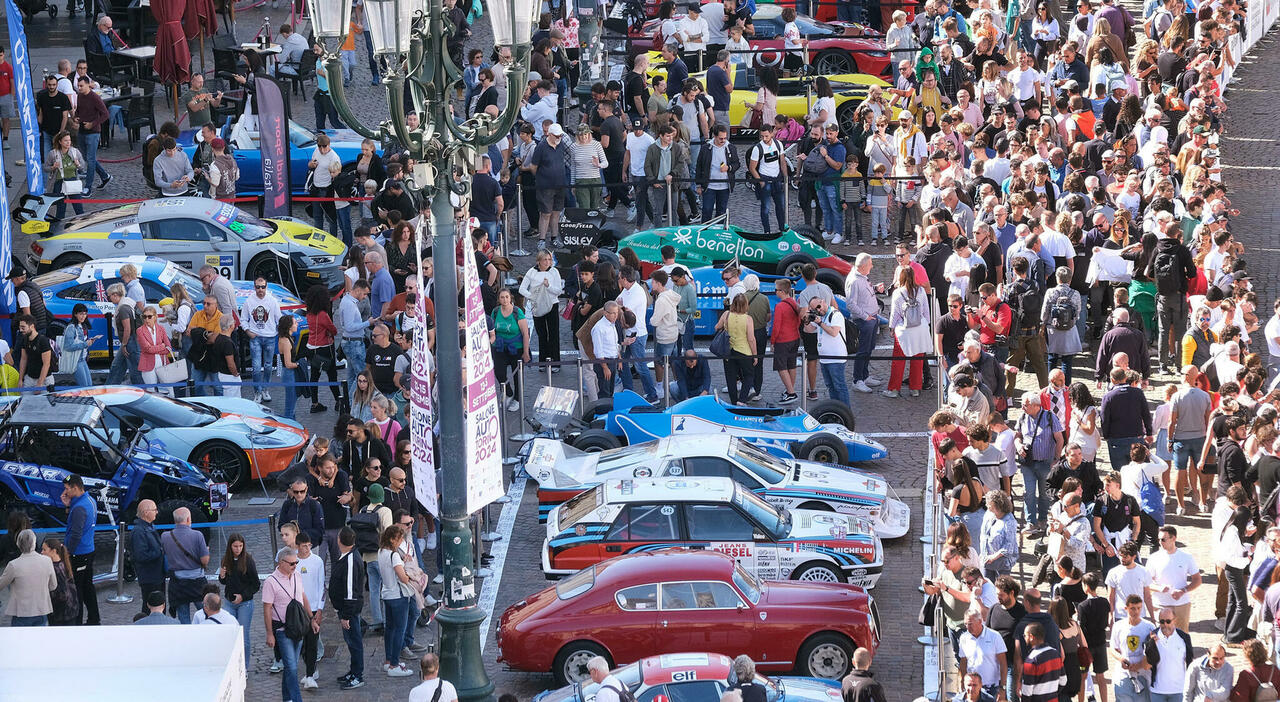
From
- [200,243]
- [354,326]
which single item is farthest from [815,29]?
[354,326]

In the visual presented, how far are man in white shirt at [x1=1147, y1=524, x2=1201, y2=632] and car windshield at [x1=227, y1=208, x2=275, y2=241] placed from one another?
45.4 feet

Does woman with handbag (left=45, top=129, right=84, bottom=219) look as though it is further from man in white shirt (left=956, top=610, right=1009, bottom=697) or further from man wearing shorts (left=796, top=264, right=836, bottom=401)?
man in white shirt (left=956, top=610, right=1009, bottom=697)

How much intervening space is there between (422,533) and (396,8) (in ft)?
20.5

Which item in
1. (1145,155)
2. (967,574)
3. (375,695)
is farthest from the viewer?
(1145,155)

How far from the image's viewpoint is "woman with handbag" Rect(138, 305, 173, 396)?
20.4m

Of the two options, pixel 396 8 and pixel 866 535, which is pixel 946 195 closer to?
pixel 866 535

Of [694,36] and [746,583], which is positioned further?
[694,36]

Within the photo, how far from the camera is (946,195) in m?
22.1

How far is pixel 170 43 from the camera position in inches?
1214

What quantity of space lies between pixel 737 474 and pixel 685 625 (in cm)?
287

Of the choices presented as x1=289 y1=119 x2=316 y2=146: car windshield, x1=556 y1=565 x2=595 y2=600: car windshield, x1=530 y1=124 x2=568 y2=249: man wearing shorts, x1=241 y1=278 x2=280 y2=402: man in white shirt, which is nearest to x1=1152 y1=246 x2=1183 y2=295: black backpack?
x1=556 y1=565 x2=595 y2=600: car windshield

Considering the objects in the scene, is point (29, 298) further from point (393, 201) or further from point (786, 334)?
point (786, 334)

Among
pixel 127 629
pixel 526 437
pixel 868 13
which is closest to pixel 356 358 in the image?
pixel 526 437

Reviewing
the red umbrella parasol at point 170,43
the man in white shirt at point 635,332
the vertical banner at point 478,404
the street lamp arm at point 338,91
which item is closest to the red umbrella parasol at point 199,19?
the red umbrella parasol at point 170,43
